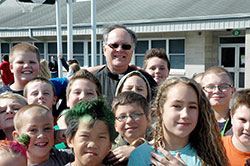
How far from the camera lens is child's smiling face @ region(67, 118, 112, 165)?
1.99m

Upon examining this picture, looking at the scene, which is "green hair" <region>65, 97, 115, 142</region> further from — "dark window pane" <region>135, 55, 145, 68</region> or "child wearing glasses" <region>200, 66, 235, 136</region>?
"dark window pane" <region>135, 55, 145, 68</region>

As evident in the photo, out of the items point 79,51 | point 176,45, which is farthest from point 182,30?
point 79,51

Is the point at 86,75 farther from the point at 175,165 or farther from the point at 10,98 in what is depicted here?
the point at 175,165

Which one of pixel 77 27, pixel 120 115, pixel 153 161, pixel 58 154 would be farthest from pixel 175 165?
pixel 77 27

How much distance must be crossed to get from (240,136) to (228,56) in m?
12.2

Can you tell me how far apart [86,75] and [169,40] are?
1249cm

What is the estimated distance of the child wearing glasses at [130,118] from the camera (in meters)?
2.60

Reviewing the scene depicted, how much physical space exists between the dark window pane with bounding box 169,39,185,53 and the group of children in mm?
12081

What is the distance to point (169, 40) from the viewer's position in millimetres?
14984

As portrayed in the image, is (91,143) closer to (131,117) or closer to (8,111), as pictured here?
(131,117)

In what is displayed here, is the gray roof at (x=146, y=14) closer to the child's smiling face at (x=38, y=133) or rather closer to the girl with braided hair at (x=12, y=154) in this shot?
the child's smiling face at (x=38, y=133)

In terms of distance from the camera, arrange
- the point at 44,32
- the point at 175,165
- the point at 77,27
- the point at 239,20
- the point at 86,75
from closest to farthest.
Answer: the point at 175,165 → the point at 86,75 → the point at 239,20 → the point at 77,27 → the point at 44,32

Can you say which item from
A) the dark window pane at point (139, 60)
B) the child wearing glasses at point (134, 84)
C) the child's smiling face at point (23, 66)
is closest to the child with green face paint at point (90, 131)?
the child wearing glasses at point (134, 84)

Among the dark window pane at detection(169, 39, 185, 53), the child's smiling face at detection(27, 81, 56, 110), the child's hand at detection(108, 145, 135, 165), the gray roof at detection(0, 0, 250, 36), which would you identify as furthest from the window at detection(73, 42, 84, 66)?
the child's hand at detection(108, 145, 135, 165)
